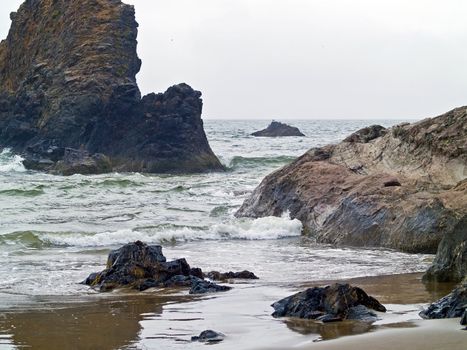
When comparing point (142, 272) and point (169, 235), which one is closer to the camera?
point (142, 272)

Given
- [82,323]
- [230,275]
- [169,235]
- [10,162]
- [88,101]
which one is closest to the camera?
[82,323]

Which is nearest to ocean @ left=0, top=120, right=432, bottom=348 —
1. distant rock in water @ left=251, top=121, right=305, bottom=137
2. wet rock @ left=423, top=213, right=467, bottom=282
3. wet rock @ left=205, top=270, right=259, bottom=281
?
wet rock @ left=205, top=270, right=259, bottom=281

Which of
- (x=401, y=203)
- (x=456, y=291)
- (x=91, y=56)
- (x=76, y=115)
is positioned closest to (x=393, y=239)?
(x=401, y=203)

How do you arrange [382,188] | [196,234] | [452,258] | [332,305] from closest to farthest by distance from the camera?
[332,305], [452,258], [382,188], [196,234]

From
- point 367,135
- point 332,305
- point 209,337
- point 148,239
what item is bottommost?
point 148,239

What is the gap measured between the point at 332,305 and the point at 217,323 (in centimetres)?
95

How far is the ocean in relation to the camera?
30.9 feet

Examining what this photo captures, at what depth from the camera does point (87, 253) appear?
41.7 feet

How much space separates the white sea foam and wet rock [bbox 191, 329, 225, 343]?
8328mm

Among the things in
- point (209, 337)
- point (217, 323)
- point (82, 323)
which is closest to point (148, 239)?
point (82, 323)

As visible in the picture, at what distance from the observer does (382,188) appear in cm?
1258

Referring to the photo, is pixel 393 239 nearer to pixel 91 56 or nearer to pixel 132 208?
pixel 132 208

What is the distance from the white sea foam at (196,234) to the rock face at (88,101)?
20.8 meters

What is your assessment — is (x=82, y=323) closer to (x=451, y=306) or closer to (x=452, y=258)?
(x=451, y=306)
